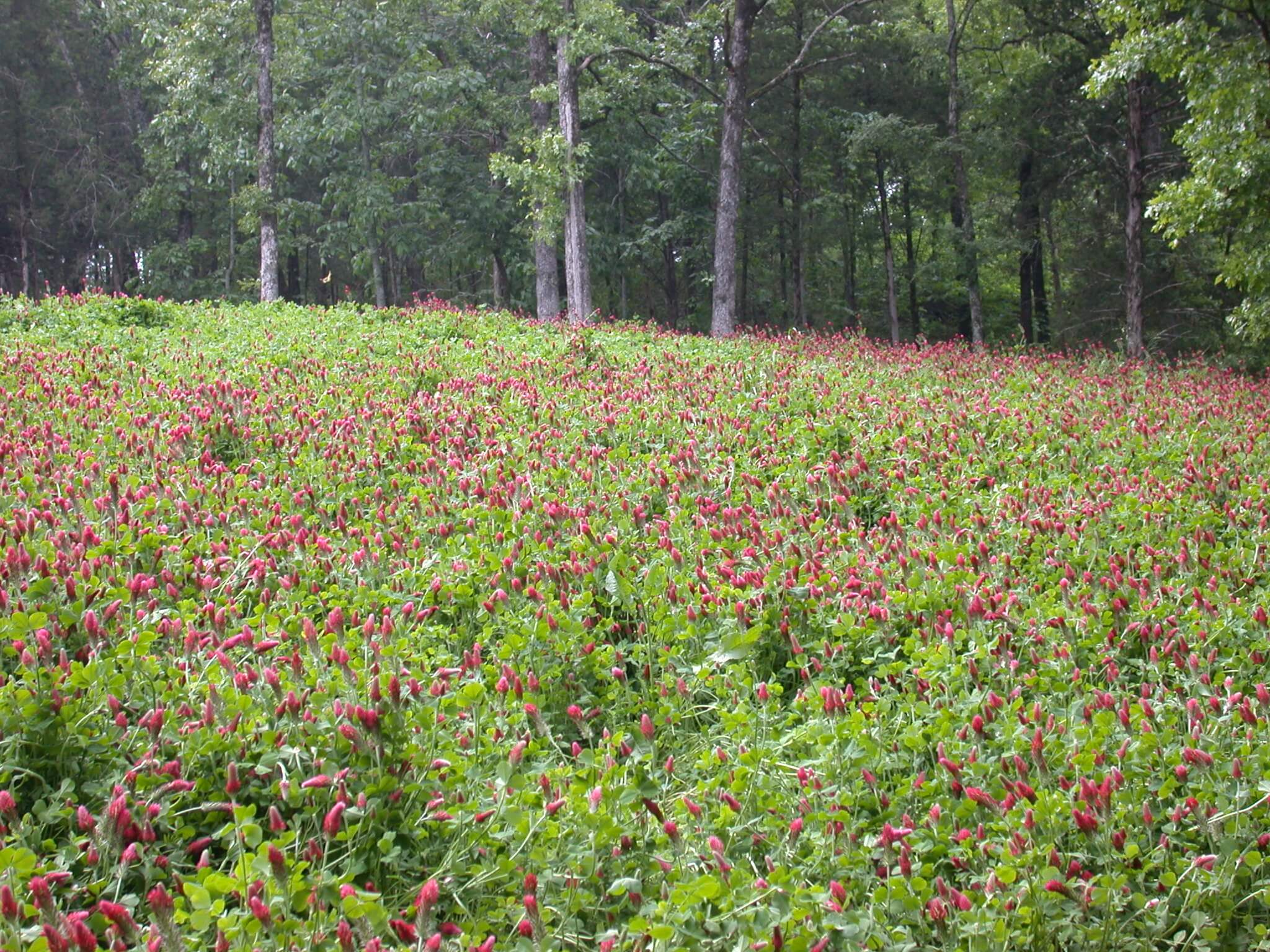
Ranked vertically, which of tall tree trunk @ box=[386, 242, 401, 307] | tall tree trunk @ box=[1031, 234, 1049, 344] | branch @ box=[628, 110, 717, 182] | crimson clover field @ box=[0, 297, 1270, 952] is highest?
branch @ box=[628, 110, 717, 182]

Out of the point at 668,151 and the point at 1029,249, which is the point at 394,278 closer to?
the point at 668,151

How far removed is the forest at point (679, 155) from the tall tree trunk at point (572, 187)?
80mm

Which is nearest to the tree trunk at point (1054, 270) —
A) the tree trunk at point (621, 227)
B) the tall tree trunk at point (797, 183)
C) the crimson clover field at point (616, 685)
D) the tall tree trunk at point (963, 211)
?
the tall tree trunk at point (963, 211)

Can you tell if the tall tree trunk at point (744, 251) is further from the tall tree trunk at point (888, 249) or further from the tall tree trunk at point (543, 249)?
the tall tree trunk at point (543, 249)

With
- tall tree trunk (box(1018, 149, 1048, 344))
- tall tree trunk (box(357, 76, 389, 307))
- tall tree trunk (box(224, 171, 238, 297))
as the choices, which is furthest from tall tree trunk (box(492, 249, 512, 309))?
tall tree trunk (box(1018, 149, 1048, 344))

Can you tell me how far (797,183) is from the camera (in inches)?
1193

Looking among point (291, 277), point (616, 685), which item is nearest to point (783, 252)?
point (291, 277)

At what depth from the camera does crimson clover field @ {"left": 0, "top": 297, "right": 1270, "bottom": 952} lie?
2.84 meters

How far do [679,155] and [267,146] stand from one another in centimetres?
1080

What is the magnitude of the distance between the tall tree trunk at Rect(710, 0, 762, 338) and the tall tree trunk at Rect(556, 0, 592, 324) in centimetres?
285

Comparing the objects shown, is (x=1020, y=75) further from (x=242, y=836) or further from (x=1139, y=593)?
(x=242, y=836)

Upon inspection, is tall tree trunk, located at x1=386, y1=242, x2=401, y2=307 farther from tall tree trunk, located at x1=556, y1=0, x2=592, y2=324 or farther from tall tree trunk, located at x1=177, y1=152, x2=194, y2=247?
tall tree trunk, located at x1=556, y1=0, x2=592, y2=324

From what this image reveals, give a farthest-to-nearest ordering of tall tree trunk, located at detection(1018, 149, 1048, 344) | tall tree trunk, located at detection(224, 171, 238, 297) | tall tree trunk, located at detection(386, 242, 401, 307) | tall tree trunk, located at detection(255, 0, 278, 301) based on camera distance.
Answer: tall tree trunk, located at detection(386, 242, 401, 307) < tall tree trunk, located at detection(224, 171, 238, 297) < tall tree trunk, located at detection(1018, 149, 1048, 344) < tall tree trunk, located at detection(255, 0, 278, 301)

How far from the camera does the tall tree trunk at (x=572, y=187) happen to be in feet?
68.0
